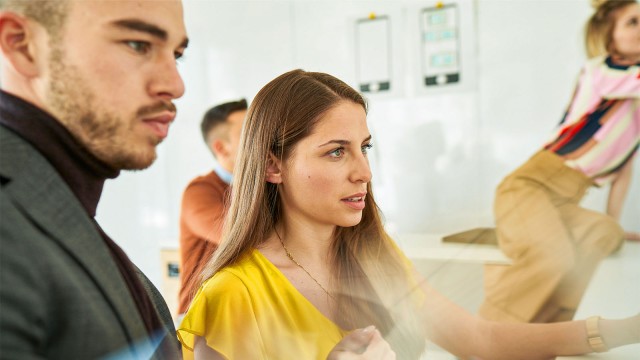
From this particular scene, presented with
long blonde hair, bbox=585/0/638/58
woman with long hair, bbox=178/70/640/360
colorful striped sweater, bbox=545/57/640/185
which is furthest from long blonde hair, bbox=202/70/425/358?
long blonde hair, bbox=585/0/638/58

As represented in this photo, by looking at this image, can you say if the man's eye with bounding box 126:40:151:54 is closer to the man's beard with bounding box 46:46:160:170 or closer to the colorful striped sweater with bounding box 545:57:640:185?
the man's beard with bounding box 46:46:160:170

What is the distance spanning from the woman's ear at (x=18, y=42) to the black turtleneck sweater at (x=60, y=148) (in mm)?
26

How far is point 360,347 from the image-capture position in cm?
62

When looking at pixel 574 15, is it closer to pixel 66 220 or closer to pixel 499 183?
pixel 499 183

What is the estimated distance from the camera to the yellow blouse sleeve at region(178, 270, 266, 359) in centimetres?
66

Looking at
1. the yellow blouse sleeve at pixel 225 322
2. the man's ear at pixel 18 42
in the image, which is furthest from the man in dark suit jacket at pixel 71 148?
the yellow blouse sleeve at pixel 225 322

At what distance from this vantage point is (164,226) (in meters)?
0.85

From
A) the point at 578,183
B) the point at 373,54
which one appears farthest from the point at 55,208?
the point at 578,183

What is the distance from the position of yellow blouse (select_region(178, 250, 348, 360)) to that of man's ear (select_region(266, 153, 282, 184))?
12 centimetres

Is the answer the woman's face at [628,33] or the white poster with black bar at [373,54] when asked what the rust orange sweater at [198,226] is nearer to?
the white poster with black bar at [373,54]

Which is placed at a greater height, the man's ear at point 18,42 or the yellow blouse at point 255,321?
the man's ear at point 18,42

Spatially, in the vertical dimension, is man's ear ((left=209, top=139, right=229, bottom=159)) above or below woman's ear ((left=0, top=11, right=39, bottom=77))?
below

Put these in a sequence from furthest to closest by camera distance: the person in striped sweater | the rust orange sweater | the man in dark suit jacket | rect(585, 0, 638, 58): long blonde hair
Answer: rect(585, 0, 638, 58): long blonde hair
the person in striped sweater
the rust orange sweater
the man in dark suit jacket

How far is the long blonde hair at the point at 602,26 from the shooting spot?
1.53 m
